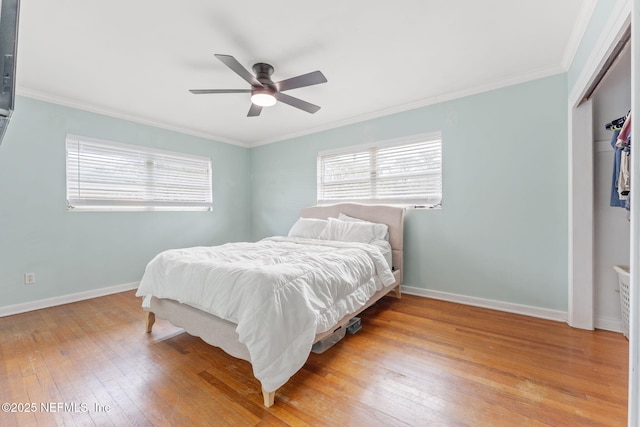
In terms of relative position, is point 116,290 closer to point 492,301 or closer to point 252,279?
point 252,279

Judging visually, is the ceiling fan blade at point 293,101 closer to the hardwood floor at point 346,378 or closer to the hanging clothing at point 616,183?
the hardwood floor at point 346,378

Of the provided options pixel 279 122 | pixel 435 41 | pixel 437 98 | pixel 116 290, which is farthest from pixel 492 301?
pixel 116 290

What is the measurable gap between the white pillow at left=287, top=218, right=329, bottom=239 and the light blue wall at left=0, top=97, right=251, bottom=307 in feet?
6.39

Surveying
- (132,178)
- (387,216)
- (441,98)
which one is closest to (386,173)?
(387,216)

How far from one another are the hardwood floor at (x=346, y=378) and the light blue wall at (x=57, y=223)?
660mm

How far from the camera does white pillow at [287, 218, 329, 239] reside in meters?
3.62

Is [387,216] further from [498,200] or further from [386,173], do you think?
[498,200]

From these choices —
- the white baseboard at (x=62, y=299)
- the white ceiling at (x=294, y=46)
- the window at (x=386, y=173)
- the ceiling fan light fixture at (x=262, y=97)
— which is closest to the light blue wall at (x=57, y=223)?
the white baseboard at (x=62, y=299)

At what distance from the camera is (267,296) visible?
156 centimetres

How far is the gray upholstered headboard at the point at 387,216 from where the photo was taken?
3.29m

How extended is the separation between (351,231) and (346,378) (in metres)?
1.83

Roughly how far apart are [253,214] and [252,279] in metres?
3.73

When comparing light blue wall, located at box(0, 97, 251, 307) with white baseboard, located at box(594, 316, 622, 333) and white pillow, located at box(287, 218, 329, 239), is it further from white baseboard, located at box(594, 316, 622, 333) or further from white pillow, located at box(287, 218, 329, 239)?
white baseboard, located at box(594, 316, 622, 333)

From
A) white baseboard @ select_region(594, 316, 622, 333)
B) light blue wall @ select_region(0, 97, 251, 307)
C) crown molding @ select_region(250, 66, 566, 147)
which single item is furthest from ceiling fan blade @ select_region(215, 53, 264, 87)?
white baseboard @ select_region(594, 316, 622, 333)
